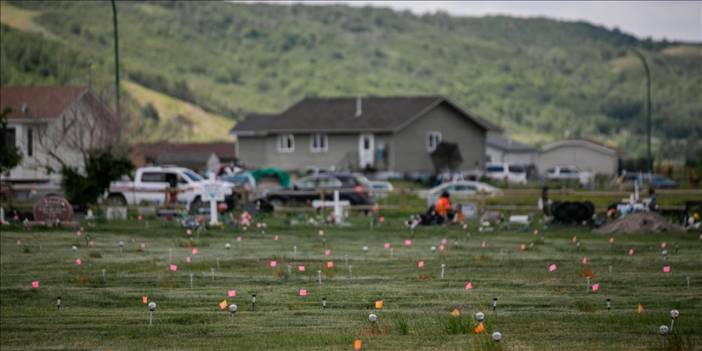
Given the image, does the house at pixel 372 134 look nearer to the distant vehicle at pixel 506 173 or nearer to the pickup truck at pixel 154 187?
the distant vehicle at pixel 506 173

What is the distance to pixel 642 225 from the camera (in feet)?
106

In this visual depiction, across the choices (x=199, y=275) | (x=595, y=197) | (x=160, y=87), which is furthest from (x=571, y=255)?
(x=160, y=87)


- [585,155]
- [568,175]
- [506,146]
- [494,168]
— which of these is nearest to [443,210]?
[568,175]

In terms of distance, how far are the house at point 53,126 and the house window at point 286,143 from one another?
19.1 metres

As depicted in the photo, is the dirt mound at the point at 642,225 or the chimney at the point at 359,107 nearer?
the dirt mound at the point at 642,225

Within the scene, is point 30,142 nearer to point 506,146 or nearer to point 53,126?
point 53,126

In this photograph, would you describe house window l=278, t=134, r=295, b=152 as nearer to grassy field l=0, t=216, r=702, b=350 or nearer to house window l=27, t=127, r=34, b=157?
house window l=27, t=127, r=34, b=157

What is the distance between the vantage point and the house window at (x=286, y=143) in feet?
248

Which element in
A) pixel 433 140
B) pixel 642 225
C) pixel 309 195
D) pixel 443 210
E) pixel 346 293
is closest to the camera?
Answer: pixel 346 293

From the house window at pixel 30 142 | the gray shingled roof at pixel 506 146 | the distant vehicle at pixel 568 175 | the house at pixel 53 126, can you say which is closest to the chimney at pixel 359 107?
the distant vehicle at pixel 568 175

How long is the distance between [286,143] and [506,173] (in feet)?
44.6

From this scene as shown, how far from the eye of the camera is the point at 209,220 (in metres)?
35.3

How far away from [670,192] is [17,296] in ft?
87.3

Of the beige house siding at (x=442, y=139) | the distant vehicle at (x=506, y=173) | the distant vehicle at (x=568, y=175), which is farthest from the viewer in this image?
the distant vehicle at (x=506, y=173)
